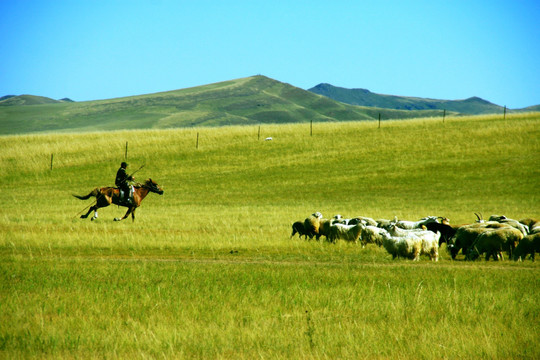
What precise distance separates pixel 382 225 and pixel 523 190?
20766 mm

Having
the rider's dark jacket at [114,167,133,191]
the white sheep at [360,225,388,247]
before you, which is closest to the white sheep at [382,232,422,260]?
the white sheep at [360,225,388,247]

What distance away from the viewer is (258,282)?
10.8 metres

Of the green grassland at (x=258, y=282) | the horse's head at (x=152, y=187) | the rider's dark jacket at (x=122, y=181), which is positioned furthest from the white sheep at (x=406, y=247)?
the rider's dark jacket at (x=122, y=181)

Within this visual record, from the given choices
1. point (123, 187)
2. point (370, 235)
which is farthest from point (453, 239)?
point (123, 187)

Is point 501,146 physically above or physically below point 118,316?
above

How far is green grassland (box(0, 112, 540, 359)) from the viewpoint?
23.1ft

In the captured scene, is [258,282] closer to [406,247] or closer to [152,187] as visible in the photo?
[406,247]

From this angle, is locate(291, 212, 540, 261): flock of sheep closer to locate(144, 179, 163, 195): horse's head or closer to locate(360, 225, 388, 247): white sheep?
locate(360, 225, 388, 247): white sheep

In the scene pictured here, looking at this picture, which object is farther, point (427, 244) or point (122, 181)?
point (122, 181)

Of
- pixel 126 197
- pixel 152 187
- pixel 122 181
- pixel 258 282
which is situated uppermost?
pixel 122 181

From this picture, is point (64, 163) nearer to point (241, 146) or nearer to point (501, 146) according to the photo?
point (241, 146)

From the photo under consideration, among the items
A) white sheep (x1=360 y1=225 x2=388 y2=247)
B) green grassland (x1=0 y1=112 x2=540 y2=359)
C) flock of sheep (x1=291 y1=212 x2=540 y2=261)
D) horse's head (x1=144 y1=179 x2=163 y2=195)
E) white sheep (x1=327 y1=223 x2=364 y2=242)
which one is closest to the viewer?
green grassland (x1=0 y1=112 x2=540 y2=359)

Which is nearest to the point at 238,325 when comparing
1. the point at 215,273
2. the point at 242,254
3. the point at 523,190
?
the point at 215,273

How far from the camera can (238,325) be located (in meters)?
7.86
